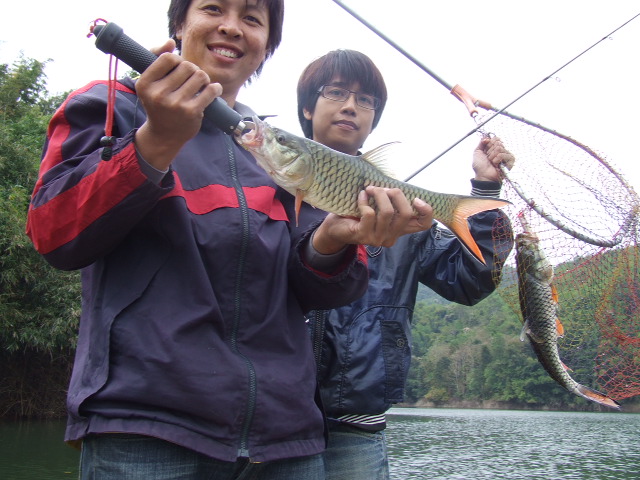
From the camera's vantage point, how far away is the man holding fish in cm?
151

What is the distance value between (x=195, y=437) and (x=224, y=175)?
2.75 ft

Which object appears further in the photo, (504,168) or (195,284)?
(504,168)

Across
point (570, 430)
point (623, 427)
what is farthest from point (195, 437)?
point (623, 427)

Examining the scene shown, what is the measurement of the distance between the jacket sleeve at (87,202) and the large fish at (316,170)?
1.44ft

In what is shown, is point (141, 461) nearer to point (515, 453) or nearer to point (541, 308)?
point (541, 308)

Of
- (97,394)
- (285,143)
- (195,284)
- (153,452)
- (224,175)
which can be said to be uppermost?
(285,143)

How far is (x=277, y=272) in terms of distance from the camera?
76.7 inches

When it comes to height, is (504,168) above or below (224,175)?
above

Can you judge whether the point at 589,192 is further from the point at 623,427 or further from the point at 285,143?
the point at 623,427

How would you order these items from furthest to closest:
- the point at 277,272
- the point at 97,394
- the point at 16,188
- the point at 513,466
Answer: the point at 513,466, the point at 16,188, the point at 277,272, the point at 97,394

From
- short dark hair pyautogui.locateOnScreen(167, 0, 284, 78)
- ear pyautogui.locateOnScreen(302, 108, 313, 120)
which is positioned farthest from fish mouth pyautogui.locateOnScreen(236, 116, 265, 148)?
ear pyautogui.locateOnScreen(302, 108, 313, 120)

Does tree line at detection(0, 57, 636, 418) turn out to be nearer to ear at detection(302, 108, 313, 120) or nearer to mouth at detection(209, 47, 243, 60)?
ear at detection(302, 108, 313, 120)

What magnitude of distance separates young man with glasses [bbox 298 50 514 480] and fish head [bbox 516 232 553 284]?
625mm

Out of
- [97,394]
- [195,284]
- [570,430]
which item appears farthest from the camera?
[570,430]
